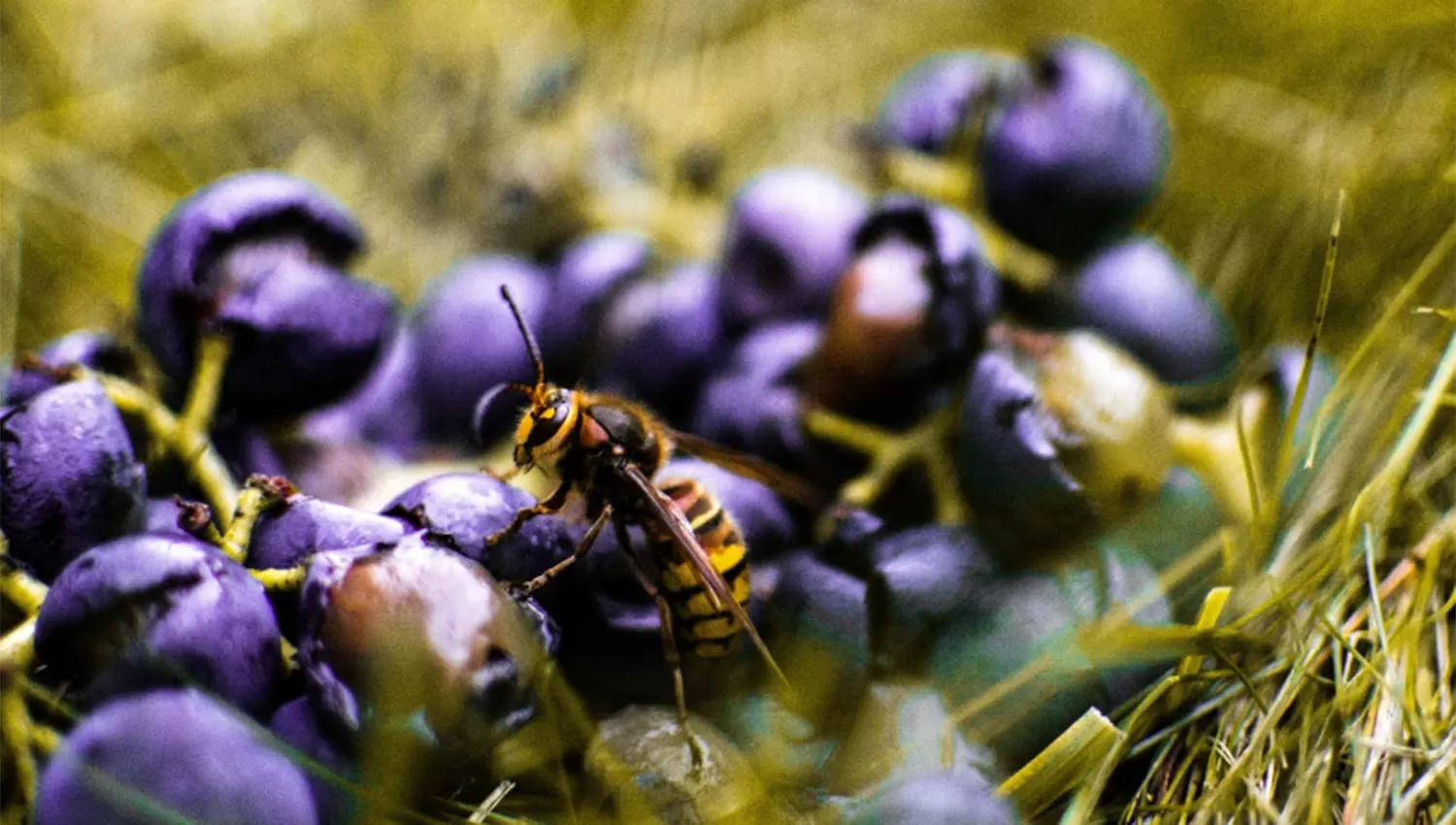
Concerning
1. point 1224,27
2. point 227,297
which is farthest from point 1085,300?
point 227,297

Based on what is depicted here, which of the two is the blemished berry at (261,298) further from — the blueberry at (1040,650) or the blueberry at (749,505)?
the blueberry at (1040,650)

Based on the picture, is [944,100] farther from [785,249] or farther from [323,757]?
[323,757]

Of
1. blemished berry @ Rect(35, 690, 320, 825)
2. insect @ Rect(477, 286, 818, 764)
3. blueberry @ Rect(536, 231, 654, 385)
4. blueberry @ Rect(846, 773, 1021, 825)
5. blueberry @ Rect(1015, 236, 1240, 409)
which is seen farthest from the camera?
blueberry @ Rect(536, 231, 654, 385)

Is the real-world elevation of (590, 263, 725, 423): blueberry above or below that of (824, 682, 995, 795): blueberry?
above

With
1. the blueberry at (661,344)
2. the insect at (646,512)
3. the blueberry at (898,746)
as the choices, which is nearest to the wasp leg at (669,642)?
the insect at (646,512)

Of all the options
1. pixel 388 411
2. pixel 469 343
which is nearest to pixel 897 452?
pixel 469 343

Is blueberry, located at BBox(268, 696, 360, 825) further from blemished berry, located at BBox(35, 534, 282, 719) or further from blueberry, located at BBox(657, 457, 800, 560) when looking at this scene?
blueberry, located at BBox(657, 457, 800, 560)

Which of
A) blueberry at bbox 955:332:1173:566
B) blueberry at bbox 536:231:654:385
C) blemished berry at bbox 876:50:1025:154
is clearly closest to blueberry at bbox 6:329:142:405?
blueberry at bbox 536:231:654:385

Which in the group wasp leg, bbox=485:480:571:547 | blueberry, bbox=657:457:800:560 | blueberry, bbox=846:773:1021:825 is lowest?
blueberry, bbox=846:773:1021:825
